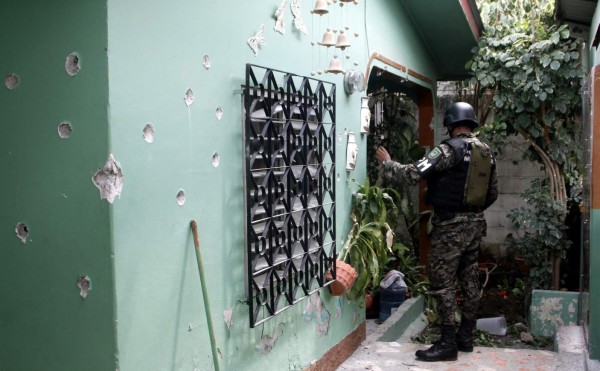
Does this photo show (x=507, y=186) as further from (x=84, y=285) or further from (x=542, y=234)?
(x=84, y=285)

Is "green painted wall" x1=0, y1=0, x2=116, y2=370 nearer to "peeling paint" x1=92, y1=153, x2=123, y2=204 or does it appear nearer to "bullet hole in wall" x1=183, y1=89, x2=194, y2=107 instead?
"peeling paint" x1=92, y1=153, x2=123, y2=204

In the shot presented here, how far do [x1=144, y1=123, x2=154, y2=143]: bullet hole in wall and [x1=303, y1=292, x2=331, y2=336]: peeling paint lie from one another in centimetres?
203

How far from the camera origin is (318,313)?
4.60 meters

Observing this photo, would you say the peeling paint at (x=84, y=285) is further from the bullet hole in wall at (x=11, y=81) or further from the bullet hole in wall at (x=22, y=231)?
the bullet hole in wall at (x=11, y=81)

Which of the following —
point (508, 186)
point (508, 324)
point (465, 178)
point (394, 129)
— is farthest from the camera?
point (508, 186)

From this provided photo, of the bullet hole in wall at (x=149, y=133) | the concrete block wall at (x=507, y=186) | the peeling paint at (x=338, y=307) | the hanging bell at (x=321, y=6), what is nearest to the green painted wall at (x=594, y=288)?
the peeling paint at (x=338, y=307)

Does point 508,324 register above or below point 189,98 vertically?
below

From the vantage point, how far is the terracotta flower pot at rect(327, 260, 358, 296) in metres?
4.68

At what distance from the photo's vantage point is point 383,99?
29.0 ft

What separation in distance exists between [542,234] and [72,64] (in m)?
5.55

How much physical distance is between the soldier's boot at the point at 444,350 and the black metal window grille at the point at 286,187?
3.87ft

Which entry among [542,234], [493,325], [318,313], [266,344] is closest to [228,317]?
[266,344]

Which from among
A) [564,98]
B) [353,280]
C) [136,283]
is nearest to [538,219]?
[564,98]

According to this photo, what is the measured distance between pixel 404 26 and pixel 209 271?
434cm
